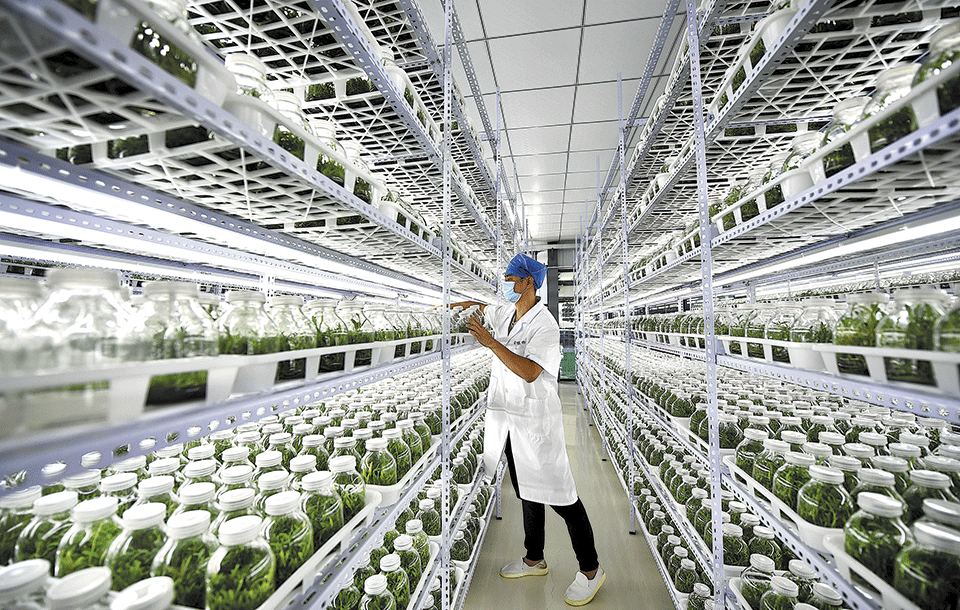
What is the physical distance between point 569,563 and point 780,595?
149 centimetres

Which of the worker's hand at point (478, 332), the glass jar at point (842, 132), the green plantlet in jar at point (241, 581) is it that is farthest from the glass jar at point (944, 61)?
the worker's hand at point (478, 332)

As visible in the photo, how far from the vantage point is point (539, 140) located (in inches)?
178

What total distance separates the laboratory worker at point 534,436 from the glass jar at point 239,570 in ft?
4.35

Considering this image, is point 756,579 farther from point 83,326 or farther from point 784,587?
point 83,326

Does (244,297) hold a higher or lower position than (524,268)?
lower

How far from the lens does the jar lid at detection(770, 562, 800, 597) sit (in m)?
1.12

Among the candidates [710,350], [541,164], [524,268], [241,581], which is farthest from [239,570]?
[541,164]

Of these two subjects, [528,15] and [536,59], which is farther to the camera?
[536,59]

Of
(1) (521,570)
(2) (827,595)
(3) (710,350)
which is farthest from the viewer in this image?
(1) (521,570)

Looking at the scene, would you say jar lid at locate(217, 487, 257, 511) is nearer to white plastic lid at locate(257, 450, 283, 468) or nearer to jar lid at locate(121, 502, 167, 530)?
jar lid at locate(121, 502, 167, 530)

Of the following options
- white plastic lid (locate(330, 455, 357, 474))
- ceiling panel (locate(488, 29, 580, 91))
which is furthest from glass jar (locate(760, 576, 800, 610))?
ceiling panel (locate(488, 29, 580, 91))

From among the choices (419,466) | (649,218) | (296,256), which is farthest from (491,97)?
(419,466)

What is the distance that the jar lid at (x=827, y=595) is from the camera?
1080mm

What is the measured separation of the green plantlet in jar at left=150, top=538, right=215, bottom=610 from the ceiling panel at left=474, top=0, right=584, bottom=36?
10.5 ft
